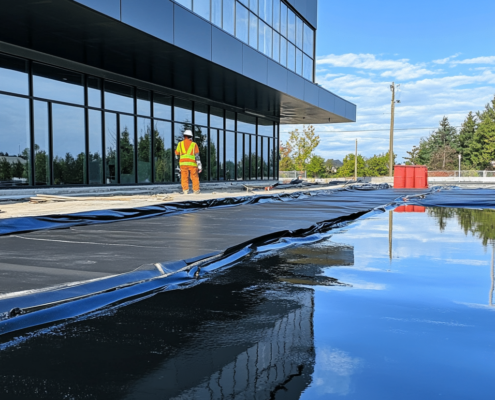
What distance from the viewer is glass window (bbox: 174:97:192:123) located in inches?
823

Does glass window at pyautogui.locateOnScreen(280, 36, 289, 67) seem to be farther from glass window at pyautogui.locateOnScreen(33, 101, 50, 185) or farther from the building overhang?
glass window at pyautogui.locateOnScreen(33, 101, 50, 185)

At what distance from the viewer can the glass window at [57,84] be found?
47.0ft

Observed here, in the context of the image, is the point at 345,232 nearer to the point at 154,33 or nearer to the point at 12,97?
the point at 154,33

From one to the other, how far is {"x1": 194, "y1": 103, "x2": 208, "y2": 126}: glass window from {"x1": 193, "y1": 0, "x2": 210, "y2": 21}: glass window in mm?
5568

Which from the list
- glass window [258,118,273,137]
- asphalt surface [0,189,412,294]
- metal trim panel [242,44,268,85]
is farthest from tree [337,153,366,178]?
asphalt surface [0,189,412,294]

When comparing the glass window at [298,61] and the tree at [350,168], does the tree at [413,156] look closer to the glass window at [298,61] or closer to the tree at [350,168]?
the tree at [350,168]

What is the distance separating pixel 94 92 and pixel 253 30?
28.3 ft

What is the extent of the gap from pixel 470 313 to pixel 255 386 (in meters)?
1.92

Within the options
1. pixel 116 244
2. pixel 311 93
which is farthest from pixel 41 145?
pixel 311 93

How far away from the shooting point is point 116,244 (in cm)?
588

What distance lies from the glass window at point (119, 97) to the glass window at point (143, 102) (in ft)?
1.16

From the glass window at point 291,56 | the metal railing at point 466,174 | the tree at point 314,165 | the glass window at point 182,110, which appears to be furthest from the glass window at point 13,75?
the tree at point 314,165

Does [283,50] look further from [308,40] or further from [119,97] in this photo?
[119,97]

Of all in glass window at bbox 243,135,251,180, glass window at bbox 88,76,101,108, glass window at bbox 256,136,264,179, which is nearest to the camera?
glass window at bbox 88,76,101,108
